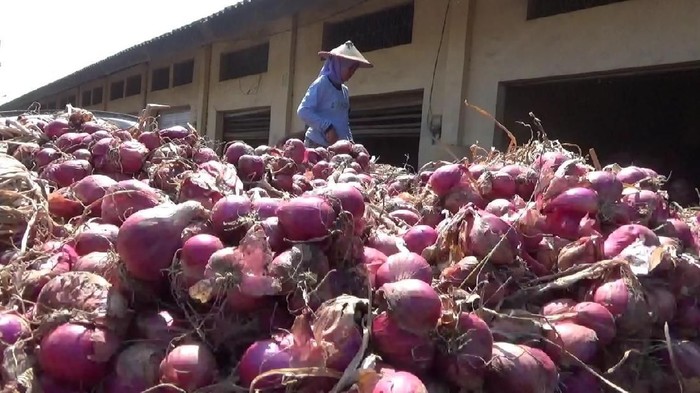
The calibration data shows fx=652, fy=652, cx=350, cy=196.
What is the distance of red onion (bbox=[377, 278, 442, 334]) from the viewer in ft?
4.08

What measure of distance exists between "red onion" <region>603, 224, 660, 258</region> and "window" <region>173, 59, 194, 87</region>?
37.1 feet

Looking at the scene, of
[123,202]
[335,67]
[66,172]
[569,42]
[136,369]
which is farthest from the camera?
[569,42]

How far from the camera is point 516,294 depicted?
5.27 ft

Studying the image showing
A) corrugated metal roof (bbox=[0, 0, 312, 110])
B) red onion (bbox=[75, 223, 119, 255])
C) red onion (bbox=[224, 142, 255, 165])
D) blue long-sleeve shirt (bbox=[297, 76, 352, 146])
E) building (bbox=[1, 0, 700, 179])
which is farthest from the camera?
corrugated metal roof (bbox=[0, 0, 312, 110])

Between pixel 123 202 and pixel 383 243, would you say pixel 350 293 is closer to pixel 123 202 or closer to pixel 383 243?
pixel 383 243

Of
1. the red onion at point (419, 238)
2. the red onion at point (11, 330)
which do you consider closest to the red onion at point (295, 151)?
the red onion at point (419, 238)

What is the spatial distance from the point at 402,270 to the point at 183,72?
1200 centimetres

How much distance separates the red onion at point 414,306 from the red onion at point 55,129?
209 cm

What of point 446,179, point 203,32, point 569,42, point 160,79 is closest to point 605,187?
point 446,179

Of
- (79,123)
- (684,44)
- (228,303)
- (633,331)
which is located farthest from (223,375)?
(684,44)

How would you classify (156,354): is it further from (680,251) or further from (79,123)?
(79,123)

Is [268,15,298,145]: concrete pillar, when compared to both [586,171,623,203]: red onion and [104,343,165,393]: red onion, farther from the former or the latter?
[104,343,165,393]: red onion

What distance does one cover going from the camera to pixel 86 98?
1903cm

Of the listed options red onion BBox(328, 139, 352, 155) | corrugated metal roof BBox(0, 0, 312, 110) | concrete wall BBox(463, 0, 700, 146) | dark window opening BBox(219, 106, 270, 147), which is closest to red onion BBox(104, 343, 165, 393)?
red onion BBox(328, 139, 352, 155)
